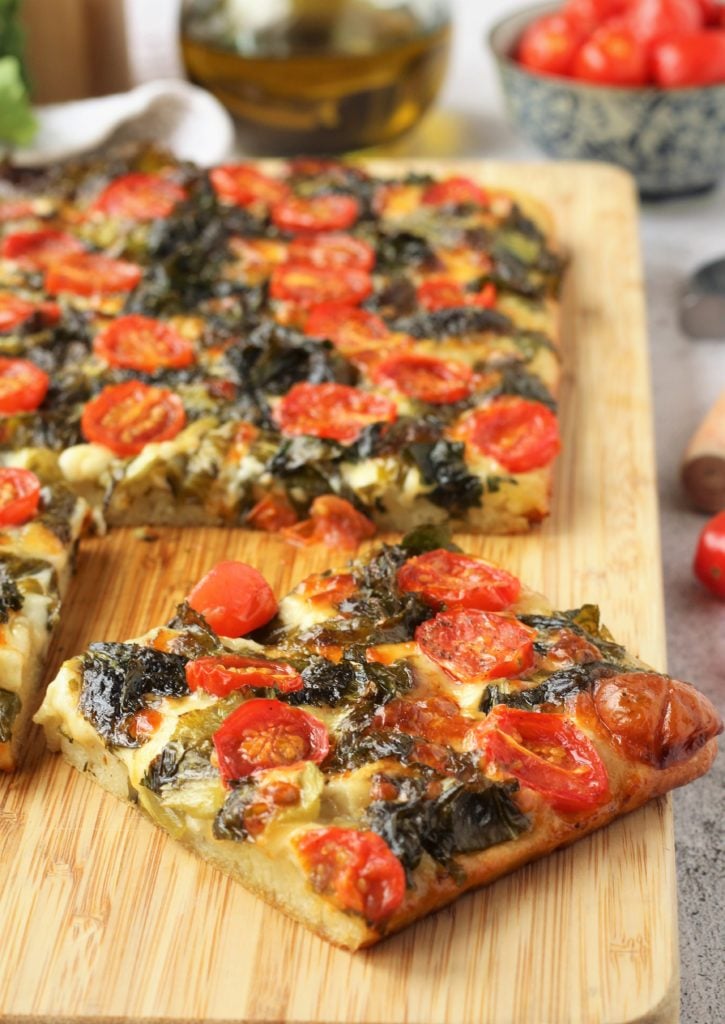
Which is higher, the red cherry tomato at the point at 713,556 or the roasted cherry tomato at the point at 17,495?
the roasted cherry tomato at the point at 17,495

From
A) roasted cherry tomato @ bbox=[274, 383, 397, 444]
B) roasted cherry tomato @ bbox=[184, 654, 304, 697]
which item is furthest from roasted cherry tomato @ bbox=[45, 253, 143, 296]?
roasted cherry tomato @ bbox=[184, 654, 304, 697]

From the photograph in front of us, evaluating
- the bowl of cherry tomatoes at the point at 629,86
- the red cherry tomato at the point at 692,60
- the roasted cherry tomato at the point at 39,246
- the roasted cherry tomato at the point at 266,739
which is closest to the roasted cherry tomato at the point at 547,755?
the roasted cherry tomato at the point at 266,739

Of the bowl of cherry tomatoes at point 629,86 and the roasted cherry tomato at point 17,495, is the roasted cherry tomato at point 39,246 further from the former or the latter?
the bowl of cherry tomatoes at point 629,86

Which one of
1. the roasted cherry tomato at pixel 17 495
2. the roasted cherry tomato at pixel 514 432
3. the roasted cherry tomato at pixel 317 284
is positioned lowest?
the roasted cherry tomato at pixel 317 284

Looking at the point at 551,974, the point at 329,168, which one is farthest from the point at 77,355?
the point at 551,974

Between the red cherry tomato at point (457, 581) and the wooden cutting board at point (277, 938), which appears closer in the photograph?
the wooden cutting board at point (277, 938)

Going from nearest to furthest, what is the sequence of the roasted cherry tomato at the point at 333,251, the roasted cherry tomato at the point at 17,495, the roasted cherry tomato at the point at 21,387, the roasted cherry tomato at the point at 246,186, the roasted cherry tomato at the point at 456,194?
the roasted cherry tomato at the point at 17,495
the roasted cherry tomato at the point at 21,387
the roasted cherry tomato at the point at 333,251
the roasted cherry tomato at the point at 456,194
the roasted cherry tomato at the point at 246,186

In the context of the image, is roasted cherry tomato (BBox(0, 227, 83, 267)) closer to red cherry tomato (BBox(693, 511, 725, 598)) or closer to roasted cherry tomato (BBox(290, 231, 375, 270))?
roasted cherry tomato (BBox(290, 231, 375, 270))

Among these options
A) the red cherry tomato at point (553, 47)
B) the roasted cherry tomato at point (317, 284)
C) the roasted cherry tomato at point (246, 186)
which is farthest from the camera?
the red cherry tomato at point (553, 47)
